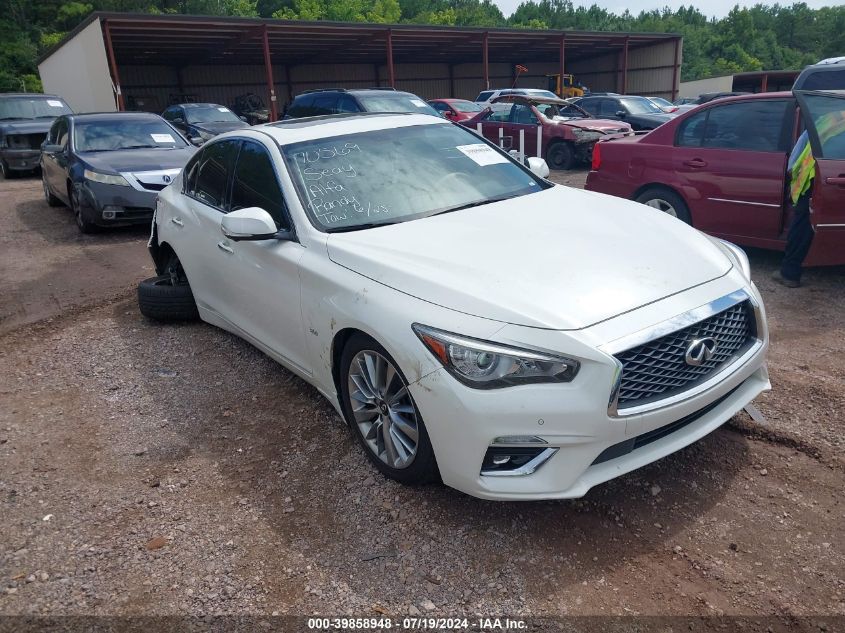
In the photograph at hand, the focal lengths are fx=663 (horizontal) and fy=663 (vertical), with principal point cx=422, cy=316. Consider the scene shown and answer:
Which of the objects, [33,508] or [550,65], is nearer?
[33,508]

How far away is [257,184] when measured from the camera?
391 centimetres

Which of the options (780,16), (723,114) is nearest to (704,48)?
(780,16)

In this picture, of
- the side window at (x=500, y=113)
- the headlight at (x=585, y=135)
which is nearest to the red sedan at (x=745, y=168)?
the headlight at (x=585, y=135)

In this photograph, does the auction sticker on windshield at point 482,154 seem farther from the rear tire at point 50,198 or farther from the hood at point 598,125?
the hood at point 598,125

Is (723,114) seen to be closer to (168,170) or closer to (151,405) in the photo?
(151,405)

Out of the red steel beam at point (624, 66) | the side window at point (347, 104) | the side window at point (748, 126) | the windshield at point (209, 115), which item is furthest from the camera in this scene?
the red steel beam at point (624, 66)

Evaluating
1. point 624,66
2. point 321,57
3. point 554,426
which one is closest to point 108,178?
point 554,426

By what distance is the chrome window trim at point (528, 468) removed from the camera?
2510 mm

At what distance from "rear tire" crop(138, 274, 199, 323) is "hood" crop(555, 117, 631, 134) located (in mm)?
10486

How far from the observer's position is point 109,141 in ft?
30.8

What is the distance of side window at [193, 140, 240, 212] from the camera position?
4301 millimetres

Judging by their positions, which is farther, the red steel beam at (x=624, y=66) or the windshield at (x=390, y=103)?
the red steel beam at (x=624, y=66)

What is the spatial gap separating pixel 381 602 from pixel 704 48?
270ft

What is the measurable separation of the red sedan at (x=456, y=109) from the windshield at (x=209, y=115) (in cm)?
536
